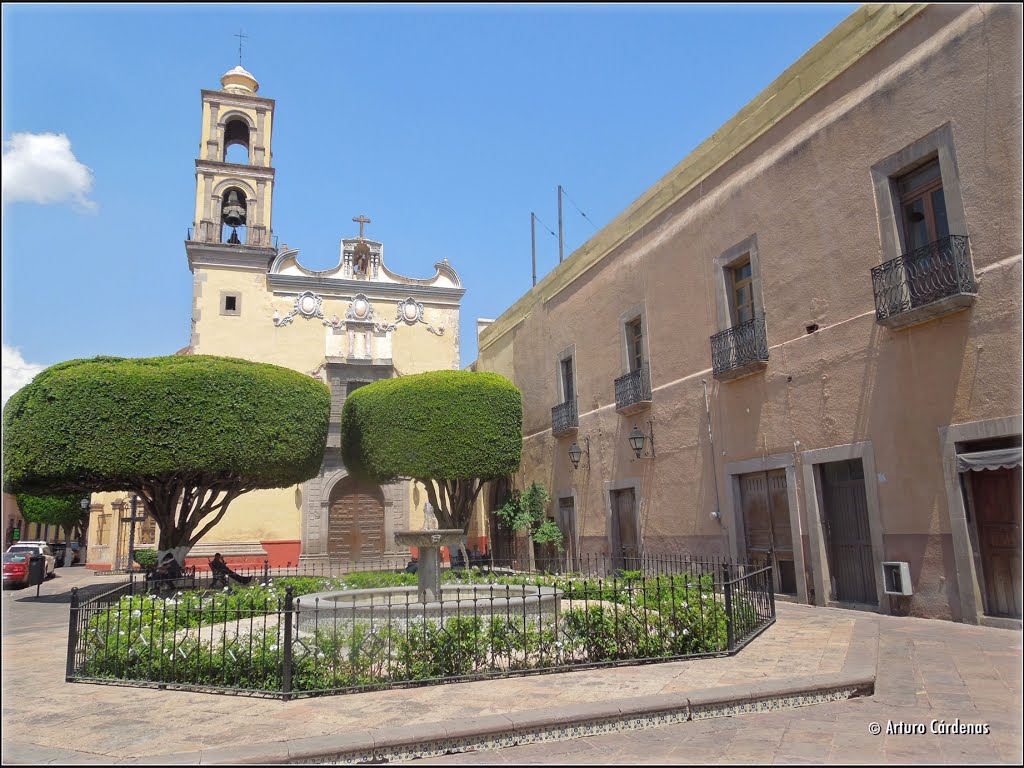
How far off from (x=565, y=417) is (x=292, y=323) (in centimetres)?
1224

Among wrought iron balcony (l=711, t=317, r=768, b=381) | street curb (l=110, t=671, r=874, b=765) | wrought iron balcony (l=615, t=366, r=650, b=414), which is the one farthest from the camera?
wrought iron balcony (l=615, t=366, r=650, b=414)

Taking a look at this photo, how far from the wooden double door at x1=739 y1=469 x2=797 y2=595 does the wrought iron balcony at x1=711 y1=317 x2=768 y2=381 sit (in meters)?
1.70

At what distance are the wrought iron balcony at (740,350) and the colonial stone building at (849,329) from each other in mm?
38

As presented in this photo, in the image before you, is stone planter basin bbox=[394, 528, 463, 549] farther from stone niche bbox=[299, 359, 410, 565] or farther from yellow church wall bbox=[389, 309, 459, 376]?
yellow church wall bbox=[389, 309, 459, 376]

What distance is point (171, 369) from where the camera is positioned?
1537 cm

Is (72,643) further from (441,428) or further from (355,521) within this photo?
(355,521)

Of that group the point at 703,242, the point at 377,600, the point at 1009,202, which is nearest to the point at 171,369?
the point at 377,600

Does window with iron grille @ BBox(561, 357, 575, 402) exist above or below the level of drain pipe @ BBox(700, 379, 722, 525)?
above

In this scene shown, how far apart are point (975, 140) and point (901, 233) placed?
141 centimetres

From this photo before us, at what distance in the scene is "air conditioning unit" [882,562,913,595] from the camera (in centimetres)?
906

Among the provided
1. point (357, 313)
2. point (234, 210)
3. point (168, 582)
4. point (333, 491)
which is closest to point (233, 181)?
point (234, 210)

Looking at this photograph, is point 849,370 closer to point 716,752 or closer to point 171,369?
point 716,752

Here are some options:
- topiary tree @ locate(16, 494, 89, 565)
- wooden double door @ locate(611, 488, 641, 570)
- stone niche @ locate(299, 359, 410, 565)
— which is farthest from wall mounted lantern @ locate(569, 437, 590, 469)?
topiary tree @ locate(16, 494, 89, 565)

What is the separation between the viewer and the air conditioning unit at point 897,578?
29.7ft
